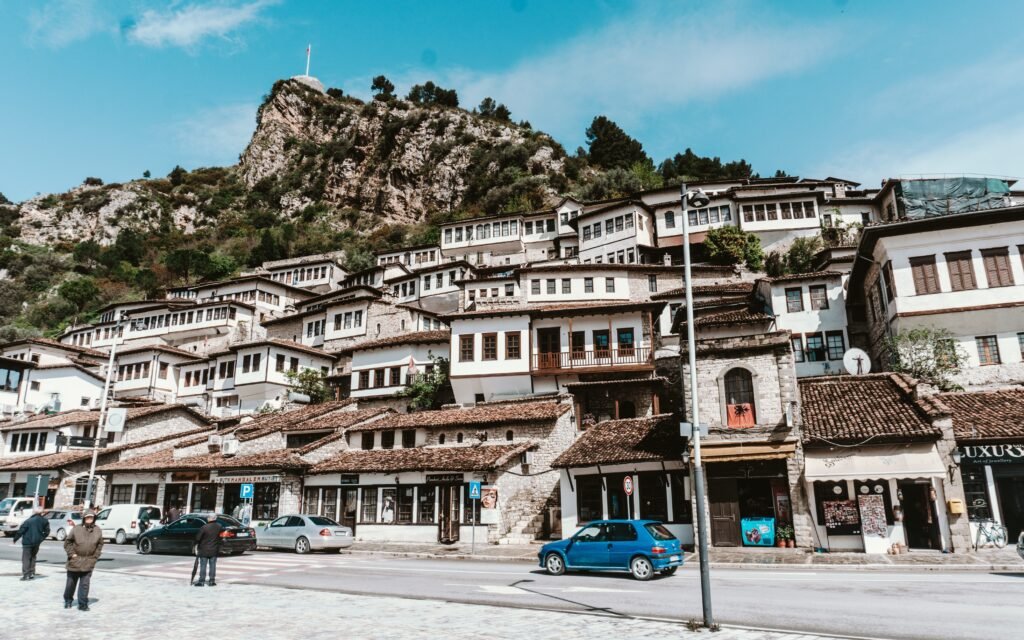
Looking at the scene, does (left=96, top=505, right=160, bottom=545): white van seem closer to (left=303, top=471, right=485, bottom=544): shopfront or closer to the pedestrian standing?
(left=303, top=471, right=485, bottom=544): shopfront

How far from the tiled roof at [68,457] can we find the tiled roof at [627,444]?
2562cm

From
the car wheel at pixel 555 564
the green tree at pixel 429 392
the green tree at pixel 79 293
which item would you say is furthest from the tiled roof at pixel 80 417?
the green tree at pixel 79 293

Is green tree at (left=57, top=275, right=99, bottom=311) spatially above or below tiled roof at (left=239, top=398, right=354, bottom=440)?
above

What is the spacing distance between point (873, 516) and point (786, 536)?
3124mm

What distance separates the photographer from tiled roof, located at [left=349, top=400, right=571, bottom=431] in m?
32.2

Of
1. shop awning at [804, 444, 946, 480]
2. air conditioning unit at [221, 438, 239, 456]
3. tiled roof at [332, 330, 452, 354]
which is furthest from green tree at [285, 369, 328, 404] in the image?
shop awning at [804, 444, 946, 480]

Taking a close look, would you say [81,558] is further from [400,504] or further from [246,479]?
[246,479]

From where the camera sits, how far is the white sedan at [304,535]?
85.5ft

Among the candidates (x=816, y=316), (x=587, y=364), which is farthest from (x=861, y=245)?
(x=587, y=364)

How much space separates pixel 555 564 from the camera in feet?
61.6

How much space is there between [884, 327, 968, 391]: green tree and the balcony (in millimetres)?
13274

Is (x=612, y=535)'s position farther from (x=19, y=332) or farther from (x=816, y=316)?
(x=19, y=332)

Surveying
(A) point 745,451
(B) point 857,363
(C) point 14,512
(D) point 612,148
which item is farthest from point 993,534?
(D) point 612,148

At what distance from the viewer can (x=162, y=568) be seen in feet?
68.2
